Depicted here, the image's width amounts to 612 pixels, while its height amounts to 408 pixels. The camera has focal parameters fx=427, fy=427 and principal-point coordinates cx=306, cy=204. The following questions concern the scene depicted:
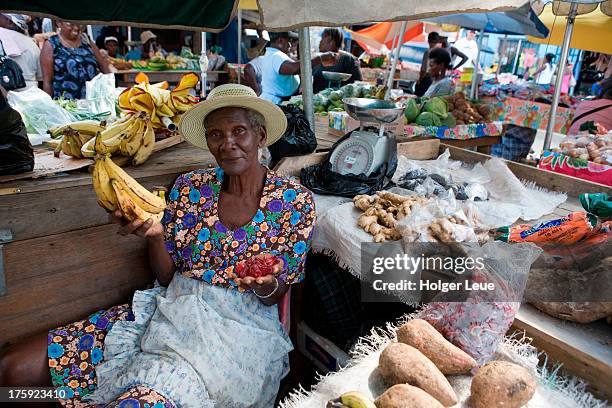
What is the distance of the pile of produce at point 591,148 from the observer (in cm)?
338

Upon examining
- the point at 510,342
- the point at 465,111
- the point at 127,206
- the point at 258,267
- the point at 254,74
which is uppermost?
the point at 254,74

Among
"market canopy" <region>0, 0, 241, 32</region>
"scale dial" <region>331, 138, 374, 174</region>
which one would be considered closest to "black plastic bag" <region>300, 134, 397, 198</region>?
"scale dial" <region>331, 138, 374, 174</region>

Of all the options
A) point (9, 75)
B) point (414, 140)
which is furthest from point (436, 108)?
point (9, 75)

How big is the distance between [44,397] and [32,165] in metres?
1.08

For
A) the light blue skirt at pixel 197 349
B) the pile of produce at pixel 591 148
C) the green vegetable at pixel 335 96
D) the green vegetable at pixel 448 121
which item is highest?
the green vegetable at pixel 335 96

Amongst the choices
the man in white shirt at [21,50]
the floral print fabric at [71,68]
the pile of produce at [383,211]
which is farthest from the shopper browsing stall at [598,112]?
the man in white shirt at [21,50]

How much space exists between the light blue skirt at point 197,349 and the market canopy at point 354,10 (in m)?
1.31

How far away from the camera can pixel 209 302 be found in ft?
6.66

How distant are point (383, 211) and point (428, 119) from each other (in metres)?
1.96

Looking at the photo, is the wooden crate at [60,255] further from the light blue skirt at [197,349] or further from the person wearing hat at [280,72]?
the person wearing hat at [280,72]

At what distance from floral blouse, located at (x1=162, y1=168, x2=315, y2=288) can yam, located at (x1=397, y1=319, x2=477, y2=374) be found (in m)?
0.77

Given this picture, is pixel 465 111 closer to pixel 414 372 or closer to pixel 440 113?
pixel 440 113

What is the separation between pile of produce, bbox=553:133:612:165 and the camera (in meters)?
3.38

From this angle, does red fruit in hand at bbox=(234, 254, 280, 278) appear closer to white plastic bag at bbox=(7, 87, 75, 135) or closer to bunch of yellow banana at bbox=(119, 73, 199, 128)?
bunch of yellow banana at bbox=(119, 73, 199, 128)
